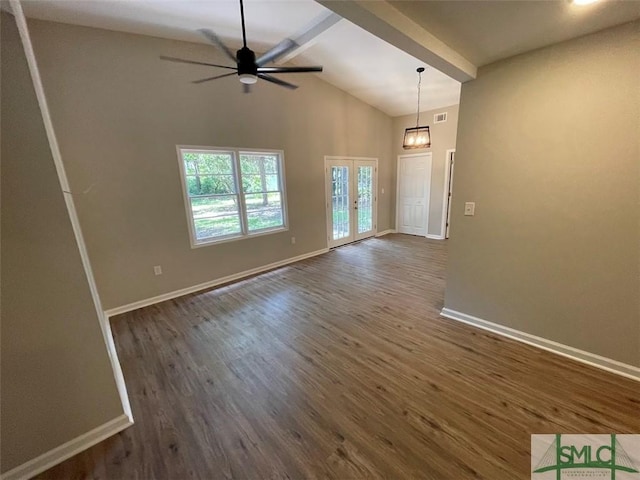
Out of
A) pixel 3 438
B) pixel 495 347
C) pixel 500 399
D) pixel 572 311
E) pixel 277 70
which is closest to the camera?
pixel 3 438

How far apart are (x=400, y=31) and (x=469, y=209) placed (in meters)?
1.73

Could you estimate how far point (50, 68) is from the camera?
8.48 ft

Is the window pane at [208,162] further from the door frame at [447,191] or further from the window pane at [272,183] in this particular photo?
the door frame at [447,191]

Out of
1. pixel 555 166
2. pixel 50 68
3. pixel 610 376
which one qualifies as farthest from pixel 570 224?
pixel 50 68

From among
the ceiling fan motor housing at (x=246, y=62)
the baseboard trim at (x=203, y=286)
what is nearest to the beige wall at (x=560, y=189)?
the ceiling fan motor housing at (x=246, y=62)

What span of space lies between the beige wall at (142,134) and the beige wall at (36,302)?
2.00 meters

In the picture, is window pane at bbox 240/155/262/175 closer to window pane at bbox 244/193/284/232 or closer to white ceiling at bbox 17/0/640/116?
window pane at bbox 244/193/284/232

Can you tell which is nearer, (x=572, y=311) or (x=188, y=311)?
(x=572, y=311)

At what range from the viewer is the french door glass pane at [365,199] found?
6279mm

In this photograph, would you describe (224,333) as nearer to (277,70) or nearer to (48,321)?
(48,321)

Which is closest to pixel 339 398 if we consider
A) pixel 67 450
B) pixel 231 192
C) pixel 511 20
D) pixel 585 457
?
pixel 585 457

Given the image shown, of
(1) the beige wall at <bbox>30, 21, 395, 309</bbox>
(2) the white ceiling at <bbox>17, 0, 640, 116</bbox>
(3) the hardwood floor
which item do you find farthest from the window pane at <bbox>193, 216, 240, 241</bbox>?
(2) the white ceiling at <bbox>17, 0, 640, 116</bbox>

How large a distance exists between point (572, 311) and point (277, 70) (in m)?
3.47

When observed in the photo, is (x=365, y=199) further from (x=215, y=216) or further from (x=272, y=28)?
(x=272, y=28)
